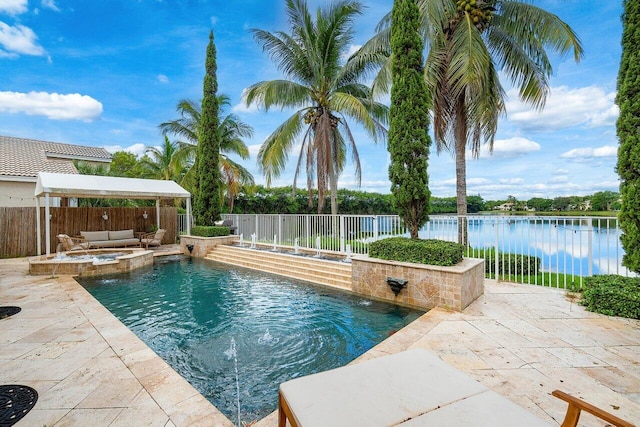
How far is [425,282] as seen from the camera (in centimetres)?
566

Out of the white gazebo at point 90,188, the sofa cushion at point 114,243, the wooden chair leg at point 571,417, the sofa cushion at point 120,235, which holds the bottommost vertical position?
the sofa cushion at point 114,243

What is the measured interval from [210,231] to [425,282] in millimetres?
9933

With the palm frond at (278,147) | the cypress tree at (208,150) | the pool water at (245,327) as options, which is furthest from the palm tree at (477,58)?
the cypress tree at (208,150)

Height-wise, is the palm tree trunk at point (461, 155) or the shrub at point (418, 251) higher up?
the palm tree trunk at point (461, 155)

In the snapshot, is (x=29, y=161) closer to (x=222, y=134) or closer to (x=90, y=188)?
(x=90, y=188)

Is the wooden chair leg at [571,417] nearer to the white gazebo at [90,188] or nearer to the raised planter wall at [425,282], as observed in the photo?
the raised planter wall at [425,282]

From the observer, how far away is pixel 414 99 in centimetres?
636

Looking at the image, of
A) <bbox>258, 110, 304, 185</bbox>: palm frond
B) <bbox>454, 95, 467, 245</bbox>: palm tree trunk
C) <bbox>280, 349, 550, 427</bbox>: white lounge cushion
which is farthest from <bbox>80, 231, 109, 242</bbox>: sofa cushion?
<bbox>454, 95, 467, 245</bbox>: palm tree trunk

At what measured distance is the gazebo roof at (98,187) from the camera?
35.5ft

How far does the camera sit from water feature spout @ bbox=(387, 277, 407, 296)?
586cm

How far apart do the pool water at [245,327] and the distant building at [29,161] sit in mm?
9910

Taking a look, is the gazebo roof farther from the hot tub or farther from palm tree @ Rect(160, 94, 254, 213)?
palm tree @ Rect(160, 94, 254, 213)

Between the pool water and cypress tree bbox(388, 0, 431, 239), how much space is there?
98.4 inches

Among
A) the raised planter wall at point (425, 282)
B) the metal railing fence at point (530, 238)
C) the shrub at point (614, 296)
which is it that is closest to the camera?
the shrub at point (614, 296)
